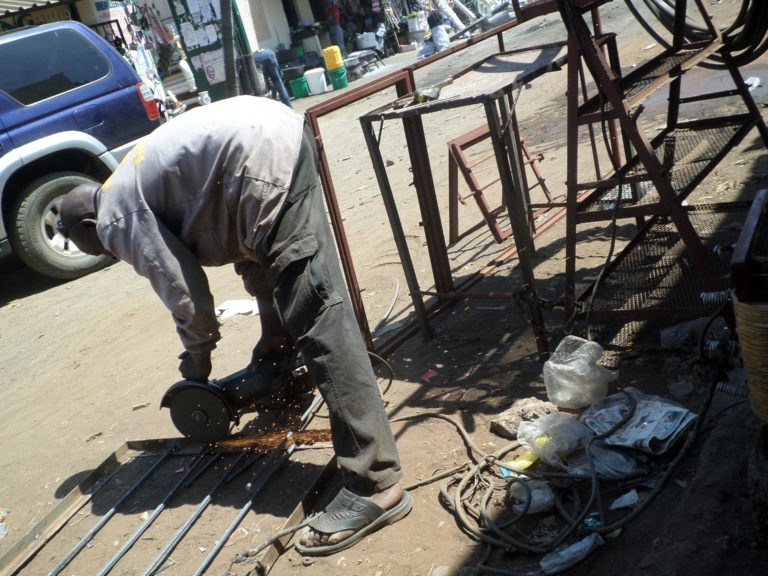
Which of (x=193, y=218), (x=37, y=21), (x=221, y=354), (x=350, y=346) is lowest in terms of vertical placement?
(x=221, y=354)

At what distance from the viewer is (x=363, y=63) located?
1823cm

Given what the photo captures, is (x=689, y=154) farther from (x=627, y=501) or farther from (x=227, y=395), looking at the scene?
(x=227, y=395)

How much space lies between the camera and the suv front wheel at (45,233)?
7.52 m

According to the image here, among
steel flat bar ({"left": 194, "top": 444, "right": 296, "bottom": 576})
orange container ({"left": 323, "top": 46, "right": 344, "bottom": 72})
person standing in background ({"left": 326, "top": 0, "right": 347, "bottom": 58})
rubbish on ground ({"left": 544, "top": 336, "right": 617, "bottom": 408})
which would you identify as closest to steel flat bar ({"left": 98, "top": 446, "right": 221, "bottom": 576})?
steel flat bar ({"left": 194, "top": 444, "right": 296, "bottom": 576})

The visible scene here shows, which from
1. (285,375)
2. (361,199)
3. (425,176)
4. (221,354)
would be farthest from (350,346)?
(361,199)

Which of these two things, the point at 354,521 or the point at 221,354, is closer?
the point at 354,521

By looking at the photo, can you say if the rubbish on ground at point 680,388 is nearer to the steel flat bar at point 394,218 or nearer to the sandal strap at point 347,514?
the sandal strap at point 347,514

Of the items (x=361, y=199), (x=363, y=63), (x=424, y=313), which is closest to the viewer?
(x=424, y=313)

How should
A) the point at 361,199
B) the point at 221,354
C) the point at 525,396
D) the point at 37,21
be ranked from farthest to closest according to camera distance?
the point at 37,21 → the point at 361,199 → the point at 221,354 → the point at 525,396

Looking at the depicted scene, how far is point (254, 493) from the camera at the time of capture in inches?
143

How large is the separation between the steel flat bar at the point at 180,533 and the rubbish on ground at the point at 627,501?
1.92m

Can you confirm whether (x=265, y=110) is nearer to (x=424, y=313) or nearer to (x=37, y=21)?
(x=424, y=313)

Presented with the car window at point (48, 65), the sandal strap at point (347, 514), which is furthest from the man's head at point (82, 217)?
the car window at point (48, 65)

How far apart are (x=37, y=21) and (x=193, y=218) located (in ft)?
47.8
